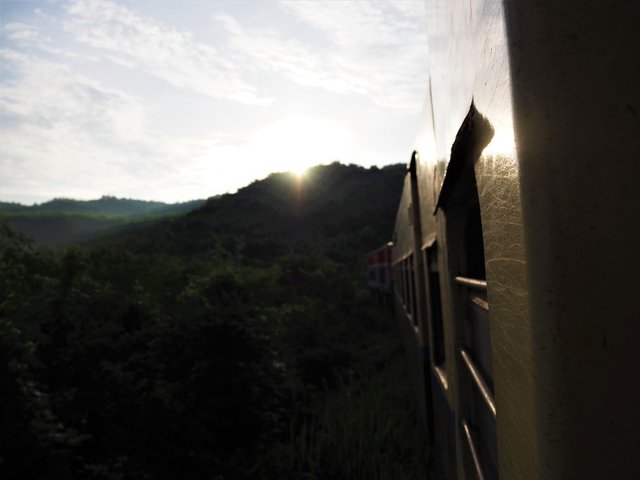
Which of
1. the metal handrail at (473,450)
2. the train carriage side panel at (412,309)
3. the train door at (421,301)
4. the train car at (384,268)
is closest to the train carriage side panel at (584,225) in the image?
the metal handrail at (473,450)

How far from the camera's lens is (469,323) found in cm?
197

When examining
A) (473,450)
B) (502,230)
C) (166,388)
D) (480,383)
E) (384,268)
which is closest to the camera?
(502,230)

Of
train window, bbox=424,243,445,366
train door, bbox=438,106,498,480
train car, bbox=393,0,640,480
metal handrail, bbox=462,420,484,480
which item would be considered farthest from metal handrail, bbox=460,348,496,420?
train window, bbox=424,243,445,366

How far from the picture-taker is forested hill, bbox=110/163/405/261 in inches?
1948

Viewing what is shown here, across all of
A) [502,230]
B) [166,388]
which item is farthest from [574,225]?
[166,388]

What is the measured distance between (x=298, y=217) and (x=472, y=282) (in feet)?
230

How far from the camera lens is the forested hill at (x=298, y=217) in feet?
162

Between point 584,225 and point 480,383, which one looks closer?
point 584,225

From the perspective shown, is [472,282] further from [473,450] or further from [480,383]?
[473,450]

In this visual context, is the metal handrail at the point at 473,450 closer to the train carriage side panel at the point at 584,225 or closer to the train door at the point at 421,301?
the train carriage side panel at the point at 584,225

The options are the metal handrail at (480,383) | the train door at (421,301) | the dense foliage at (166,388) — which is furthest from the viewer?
the dense foliage at (166,388)

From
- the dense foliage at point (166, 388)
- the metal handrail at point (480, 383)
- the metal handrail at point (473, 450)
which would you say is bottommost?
the dense foliage at point (166, 388)

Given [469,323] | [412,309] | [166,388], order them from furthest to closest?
[166,388] → [412,309] → [469,323]

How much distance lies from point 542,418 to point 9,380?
5.00 meters
